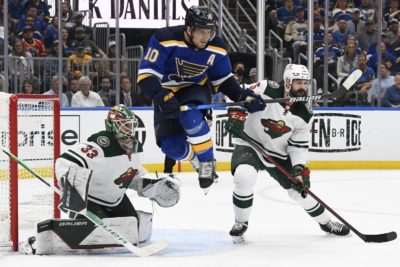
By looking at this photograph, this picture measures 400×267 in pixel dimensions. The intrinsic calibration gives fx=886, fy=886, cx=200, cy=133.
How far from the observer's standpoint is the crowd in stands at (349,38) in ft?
32.1

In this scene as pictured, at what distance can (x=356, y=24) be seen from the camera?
10.7 metres

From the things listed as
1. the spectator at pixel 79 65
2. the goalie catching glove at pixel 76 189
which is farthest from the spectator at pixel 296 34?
the goalie catching glove at pixel 76 189

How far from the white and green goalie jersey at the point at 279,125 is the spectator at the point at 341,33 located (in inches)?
217

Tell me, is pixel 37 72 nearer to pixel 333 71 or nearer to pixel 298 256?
pixel 333 71

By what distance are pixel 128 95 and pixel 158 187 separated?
446 centimetres

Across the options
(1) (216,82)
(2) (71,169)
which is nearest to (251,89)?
(1) (216,82)

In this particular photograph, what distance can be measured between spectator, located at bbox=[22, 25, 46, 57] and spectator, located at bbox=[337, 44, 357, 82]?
11.0 ft

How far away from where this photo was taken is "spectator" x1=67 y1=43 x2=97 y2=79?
8648mm

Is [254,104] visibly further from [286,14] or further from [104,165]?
[286,14]

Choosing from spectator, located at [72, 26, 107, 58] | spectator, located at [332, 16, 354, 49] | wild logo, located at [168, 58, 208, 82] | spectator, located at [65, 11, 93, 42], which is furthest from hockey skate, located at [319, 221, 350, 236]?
spectator, located at [332, 16, 354, 49]

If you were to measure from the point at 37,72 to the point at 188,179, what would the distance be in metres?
1.77

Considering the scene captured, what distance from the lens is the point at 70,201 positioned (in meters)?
4.00

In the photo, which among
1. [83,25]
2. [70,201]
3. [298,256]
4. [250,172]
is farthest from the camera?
[83,25]

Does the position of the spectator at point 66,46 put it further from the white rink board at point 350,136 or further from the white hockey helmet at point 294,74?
the white hockey helmet at point 294,74
